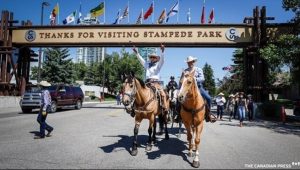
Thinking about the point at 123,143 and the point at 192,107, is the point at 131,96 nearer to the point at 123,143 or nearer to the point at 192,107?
the point at 192,107

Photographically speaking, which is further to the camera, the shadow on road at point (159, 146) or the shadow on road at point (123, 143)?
the shadow on road at point (123, 143)

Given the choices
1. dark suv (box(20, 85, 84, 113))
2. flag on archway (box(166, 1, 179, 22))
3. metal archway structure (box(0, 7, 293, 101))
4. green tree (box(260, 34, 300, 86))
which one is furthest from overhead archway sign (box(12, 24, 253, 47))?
green tree (box(260, 34, 300, 86))

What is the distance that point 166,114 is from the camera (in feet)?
30.8

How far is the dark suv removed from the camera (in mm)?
21906

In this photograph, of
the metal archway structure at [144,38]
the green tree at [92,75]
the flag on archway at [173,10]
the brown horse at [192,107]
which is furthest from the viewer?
the green tree at [92,75]

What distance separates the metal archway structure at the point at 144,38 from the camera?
2500 cm

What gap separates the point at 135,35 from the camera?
1063 inches

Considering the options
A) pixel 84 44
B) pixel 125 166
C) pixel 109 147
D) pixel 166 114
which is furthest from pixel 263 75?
pixel 125 166

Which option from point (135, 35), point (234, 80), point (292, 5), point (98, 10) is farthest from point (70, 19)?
point (234, 80)

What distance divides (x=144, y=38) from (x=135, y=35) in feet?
3.04

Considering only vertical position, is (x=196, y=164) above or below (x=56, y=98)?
below

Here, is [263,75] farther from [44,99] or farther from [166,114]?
[44,99]

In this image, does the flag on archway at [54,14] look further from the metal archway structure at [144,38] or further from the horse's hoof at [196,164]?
the horse's hoof at [196,164]

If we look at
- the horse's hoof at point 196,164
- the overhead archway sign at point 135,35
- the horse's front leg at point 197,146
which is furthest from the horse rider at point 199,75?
the overhead archway sign at point 135,35
